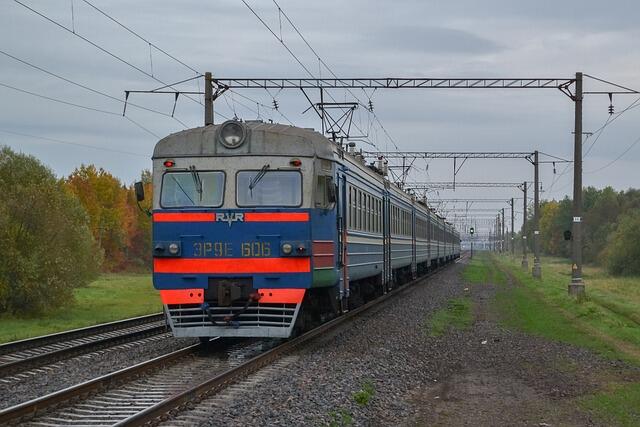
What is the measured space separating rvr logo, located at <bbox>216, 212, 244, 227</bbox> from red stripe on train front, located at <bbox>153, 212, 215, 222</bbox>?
4.5 inches

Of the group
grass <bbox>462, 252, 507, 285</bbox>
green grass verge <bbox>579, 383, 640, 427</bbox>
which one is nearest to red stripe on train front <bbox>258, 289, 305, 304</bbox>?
green grass verge <bbox>579, 383, 640, 427</bbox>

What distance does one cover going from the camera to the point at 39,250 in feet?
81.9

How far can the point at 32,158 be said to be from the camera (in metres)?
37.3

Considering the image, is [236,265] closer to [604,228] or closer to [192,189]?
[192,189]

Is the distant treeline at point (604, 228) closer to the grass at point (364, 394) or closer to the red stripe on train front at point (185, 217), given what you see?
the red stripe on train front at point (185, 217)

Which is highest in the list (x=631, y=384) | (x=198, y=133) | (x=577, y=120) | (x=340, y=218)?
(x=577, y=120)

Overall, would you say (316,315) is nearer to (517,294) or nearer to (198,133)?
(198,133)

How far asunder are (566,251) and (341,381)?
10539 cm

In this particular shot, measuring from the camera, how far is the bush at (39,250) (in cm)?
2422

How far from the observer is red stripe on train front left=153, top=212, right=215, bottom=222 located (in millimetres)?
14070

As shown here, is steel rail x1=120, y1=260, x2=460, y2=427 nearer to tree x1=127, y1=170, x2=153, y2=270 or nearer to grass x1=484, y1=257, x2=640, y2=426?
grass x1=484, y1=257, x2=640, y2=426

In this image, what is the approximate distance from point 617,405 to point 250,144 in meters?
6.84

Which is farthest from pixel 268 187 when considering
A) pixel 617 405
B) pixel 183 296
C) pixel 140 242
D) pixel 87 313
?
pixel 140 242

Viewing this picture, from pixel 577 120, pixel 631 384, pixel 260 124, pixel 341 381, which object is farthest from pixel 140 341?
pixel 577 120
